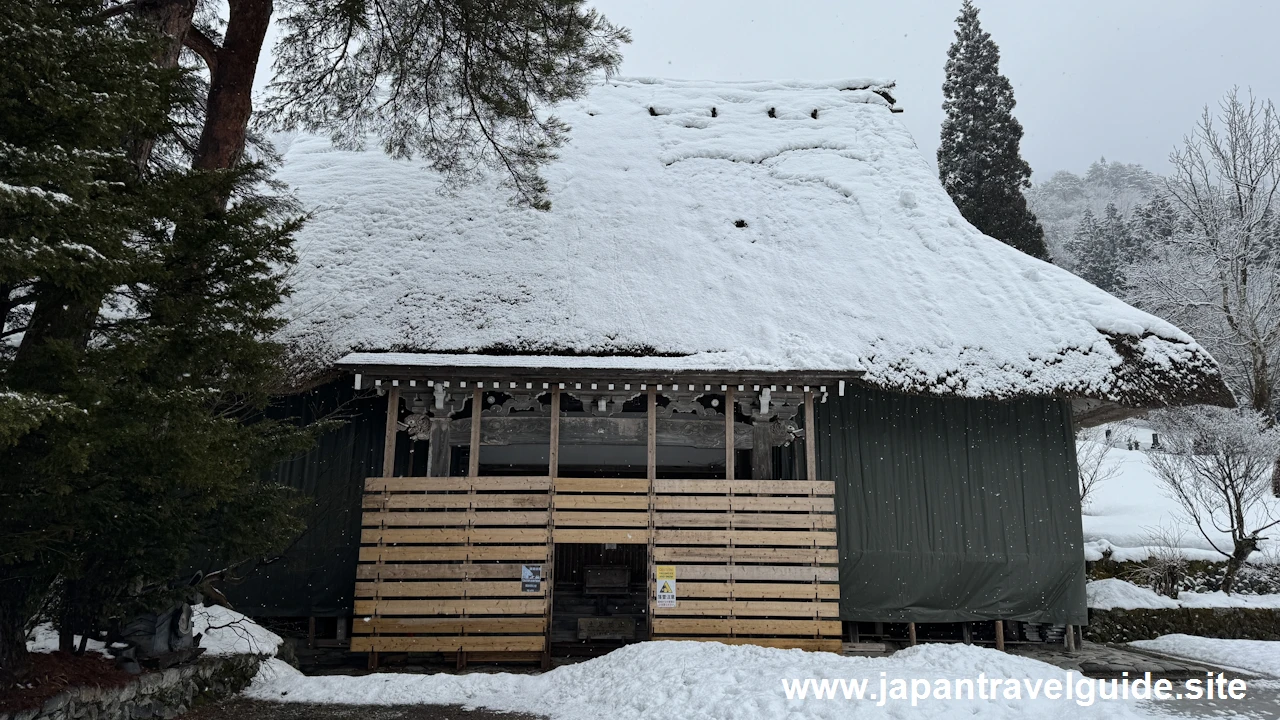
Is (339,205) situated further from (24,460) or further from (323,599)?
(24,460)

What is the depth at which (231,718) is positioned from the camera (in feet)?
18.7

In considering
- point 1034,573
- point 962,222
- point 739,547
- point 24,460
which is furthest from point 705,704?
point 962,222

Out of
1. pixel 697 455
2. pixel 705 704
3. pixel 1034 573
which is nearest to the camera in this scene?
pixel 705 704

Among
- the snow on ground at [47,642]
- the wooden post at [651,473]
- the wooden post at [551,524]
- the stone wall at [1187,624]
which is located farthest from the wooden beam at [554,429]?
→ the stone wall at [1187,624]

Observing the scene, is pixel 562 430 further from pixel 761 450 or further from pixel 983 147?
pixel 983 147

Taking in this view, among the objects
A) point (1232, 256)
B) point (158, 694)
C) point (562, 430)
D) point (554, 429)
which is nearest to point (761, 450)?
point (562, 430)

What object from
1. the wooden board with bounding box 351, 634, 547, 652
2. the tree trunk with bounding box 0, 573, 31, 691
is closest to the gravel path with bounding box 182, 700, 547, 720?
the tree trunk with bounding box 0, 573, 31, 691

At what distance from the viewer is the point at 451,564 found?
321 inches

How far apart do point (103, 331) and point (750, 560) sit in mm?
6189

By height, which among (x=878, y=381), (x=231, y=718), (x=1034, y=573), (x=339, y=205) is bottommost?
(x=231, y=718)

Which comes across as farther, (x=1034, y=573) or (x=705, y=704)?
(x=1034, y=573)

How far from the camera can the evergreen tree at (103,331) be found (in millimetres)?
3633

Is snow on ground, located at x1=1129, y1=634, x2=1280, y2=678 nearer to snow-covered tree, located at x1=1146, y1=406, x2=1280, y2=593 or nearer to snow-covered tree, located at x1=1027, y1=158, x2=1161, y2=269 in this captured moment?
snow-covered tree, located at x1=1146, y1=406, x2=1280, y2=593

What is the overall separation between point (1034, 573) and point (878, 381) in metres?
3.16
